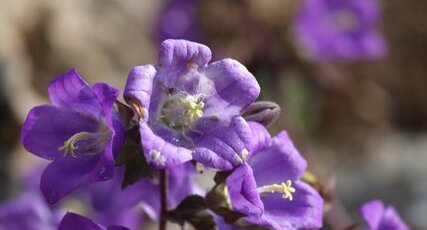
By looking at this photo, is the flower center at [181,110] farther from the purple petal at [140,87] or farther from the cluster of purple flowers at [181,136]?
the purple petal at [140,87]

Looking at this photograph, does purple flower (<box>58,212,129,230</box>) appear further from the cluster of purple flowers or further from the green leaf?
the green leaf

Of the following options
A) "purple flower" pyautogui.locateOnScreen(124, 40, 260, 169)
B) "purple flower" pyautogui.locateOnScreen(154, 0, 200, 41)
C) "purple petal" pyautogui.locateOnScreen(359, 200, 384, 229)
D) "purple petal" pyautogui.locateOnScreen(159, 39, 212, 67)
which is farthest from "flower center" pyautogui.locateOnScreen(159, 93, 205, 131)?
"purple flower" pyautogui.locateOnScreen(154, 0, 200, 41)

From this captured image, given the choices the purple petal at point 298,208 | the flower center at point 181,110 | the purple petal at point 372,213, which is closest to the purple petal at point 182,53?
the flower center at point 181,110

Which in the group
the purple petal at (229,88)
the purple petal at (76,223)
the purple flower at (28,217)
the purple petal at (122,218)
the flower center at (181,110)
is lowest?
the purple petal at (122,218)

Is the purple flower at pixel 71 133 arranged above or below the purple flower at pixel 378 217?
above

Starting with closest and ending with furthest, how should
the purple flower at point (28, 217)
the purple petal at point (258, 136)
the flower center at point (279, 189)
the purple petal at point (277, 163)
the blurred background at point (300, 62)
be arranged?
the purple petal at point (258, 136), the flower center at point (279, 189), the purple petal at point (277, 163), the purple flower at point (28, 217), the blurred background at point (300, 62)

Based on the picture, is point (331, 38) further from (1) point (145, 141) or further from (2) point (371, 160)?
(1) point (145, 141)

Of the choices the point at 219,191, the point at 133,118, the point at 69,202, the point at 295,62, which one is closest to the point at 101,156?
the point at 133,118
